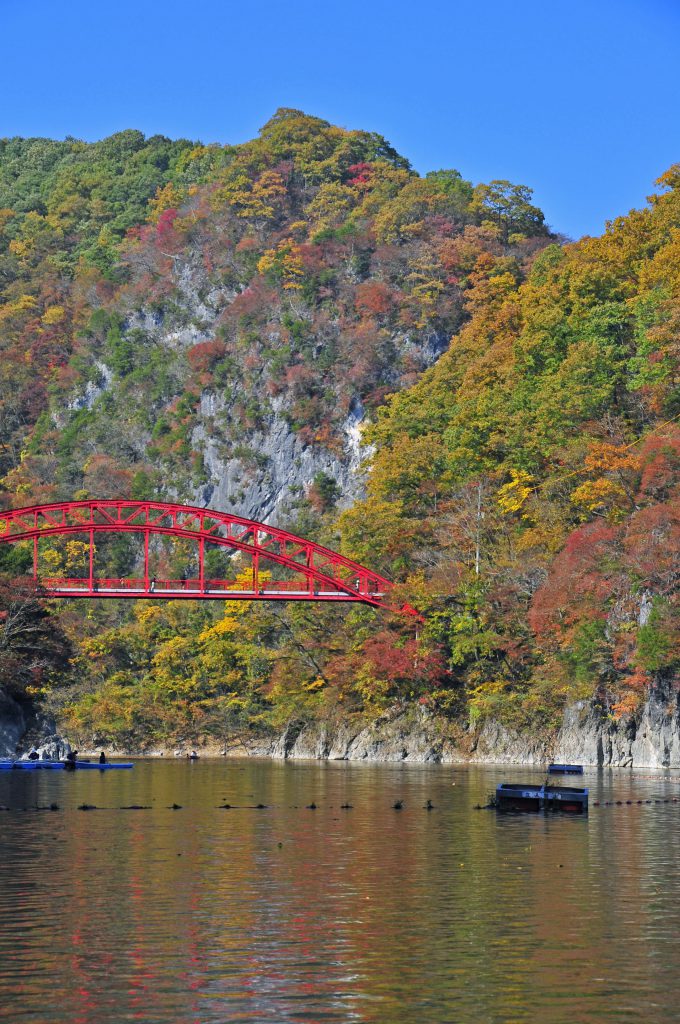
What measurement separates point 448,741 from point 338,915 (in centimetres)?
4058

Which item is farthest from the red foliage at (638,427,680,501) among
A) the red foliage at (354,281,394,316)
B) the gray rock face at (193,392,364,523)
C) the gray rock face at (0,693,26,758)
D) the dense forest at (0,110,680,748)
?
the red foliage at (354,281,394,316)

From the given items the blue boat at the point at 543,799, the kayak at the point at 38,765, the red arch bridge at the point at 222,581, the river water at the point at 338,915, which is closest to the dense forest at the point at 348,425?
the red arch bridge at the point at 222,581

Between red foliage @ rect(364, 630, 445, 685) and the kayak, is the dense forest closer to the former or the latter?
red foliage @ rect(364, 630, 445, 685)

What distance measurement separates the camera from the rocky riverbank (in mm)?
50344

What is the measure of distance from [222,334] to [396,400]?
83.8 ft

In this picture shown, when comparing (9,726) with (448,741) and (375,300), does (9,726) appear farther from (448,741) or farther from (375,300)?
(375,300)

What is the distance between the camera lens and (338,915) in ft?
66.2

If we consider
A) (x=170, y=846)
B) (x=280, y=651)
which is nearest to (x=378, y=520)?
(x=280, y=651)

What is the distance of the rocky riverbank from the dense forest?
27.7 inches

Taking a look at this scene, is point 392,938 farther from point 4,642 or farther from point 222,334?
point 222,334

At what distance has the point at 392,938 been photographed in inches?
733

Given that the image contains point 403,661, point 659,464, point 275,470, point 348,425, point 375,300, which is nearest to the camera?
point 659,464

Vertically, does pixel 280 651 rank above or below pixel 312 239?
below

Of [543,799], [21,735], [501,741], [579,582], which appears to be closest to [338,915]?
[543,799]
